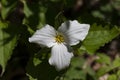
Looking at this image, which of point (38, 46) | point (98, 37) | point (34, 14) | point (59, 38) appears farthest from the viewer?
point (34, 14)

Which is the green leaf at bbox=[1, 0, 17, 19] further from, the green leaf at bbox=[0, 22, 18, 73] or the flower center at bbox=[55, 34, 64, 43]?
the flower center at bbox=[55, 34, 64, 43]

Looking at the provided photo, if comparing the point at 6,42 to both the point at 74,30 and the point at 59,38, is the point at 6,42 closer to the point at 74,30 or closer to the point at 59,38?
the point at 59,38

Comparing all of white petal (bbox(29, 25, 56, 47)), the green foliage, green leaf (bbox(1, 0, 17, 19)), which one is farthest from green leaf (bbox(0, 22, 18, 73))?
white petal (bbox(29, 25, 56, 47))

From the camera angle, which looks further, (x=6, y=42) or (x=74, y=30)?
(x=6, y=42)

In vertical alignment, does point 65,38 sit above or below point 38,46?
above

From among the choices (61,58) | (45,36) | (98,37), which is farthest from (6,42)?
(98,37)

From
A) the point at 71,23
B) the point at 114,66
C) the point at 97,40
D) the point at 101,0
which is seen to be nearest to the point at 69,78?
the point at 114,66

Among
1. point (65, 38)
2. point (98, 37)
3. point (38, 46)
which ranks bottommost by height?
point (38, 46)
